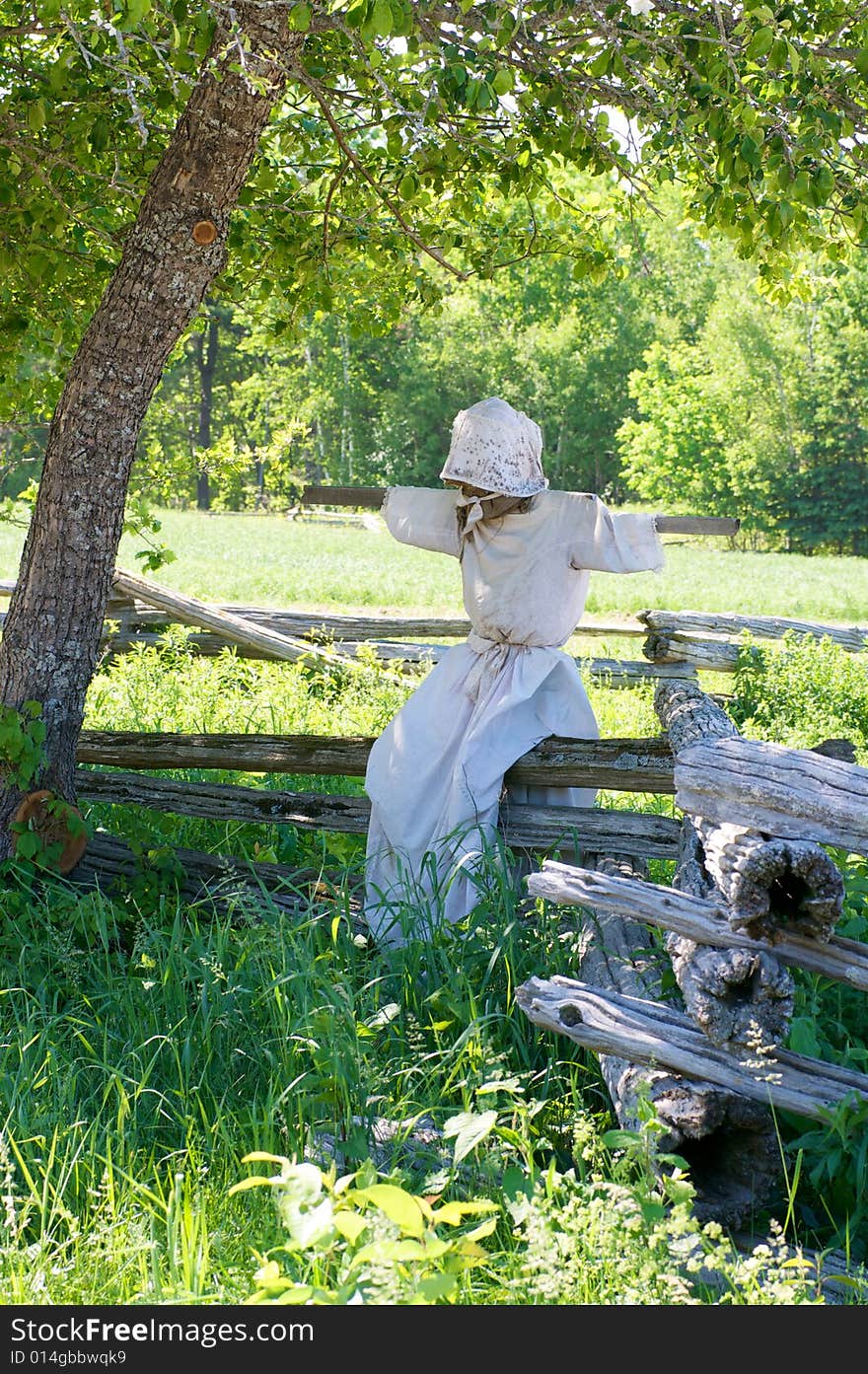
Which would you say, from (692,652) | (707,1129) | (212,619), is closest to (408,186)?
(707,1129)

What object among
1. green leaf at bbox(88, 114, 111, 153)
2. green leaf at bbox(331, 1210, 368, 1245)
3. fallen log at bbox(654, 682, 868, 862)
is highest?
green leaf at bbox(88, 114, 111, 153)

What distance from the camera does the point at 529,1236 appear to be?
2.31m

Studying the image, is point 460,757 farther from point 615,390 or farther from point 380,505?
point 615,390

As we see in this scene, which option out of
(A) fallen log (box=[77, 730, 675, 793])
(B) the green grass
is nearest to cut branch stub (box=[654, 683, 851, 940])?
(A) fallen log (box=[77, 730, 675, 793])

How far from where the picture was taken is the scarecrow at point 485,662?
4359 mm

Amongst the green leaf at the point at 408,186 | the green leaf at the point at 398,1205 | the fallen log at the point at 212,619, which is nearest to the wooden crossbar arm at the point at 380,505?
the green leaf at the point at 408,186

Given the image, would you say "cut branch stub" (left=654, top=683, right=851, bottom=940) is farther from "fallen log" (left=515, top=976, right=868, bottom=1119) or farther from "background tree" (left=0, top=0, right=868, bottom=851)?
"background tree" (left=0, top=0, right=868, bottom=851)

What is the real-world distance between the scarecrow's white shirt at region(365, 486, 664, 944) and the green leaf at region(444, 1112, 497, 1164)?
146 centimetres

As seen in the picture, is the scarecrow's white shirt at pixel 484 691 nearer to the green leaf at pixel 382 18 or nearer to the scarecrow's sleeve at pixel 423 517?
the scarecrow's sleeve at pixel 423 517

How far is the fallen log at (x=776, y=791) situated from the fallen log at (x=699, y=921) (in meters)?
0.11

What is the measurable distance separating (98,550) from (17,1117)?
82.9 inches

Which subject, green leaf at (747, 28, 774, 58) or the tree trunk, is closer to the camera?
green leaf at (747, 28, 774, 58)

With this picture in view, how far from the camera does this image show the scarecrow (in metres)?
4.36

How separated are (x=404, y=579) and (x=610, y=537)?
14.0 metres
